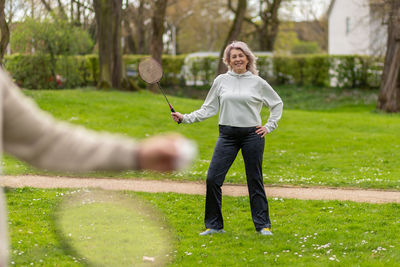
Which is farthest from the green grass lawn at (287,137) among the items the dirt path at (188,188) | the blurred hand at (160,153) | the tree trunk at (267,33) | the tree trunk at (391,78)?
the tree trunk at (267,33)

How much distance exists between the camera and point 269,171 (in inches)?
505

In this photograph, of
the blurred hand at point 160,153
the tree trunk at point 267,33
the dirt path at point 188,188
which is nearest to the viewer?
the blurred hand at point 160,153

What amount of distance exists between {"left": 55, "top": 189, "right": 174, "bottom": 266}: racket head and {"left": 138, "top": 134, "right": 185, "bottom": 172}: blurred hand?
486cm

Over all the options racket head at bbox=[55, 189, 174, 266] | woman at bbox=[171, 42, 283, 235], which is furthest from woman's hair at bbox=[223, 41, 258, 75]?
racket head at bbox=[55, 189, 174, 266]

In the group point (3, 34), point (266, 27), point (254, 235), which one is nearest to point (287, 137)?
point (3, 34)

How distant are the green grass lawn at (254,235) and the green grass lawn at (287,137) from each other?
242 centimetres

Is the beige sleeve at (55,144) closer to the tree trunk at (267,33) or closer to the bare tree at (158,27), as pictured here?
the bare tree at (158,27)

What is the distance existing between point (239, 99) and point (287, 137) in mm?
10811

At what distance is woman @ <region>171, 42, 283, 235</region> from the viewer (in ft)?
22.3

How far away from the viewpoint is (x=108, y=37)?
2442cm

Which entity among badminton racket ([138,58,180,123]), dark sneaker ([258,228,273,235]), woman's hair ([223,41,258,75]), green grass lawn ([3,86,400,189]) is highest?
woman's hair ([223,41,258,75])

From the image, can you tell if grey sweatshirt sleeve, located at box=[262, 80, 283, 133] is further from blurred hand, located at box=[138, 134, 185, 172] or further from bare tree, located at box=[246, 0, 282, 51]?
bare tree, located at box=[246, 0, 282, 51]

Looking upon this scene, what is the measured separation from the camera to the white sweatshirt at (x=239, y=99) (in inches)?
267

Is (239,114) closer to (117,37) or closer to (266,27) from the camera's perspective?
(117,37)
